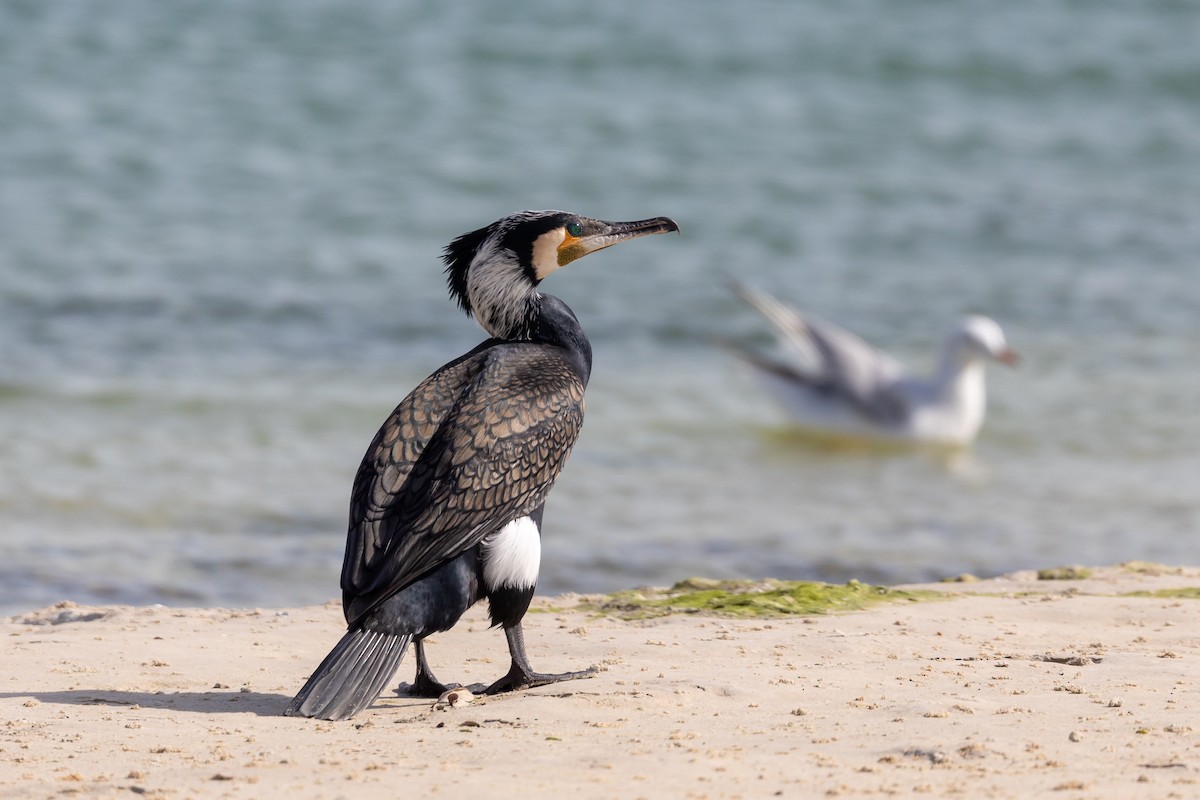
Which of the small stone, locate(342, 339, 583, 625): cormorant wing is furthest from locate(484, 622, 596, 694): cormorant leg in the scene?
locate(342, 339, 583, 625): cormorant wing

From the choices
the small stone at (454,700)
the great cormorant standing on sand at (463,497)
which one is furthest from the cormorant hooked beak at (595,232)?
the small stone at (454,700)

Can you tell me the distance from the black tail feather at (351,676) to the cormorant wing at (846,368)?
6357mm

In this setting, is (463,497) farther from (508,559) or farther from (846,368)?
(846,368)

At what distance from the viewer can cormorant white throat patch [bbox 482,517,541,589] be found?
15.0 ft

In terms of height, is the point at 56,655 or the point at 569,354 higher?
the point at 569,354

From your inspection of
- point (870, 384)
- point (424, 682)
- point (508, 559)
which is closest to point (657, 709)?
point (508, 559)

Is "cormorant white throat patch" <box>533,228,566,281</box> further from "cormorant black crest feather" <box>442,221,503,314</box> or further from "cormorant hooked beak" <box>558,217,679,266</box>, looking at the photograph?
"cormorant black crest feather" <box>442,221,503,314</box>

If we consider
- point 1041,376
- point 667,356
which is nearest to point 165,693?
point 667,356

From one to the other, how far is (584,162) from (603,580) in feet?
27.6

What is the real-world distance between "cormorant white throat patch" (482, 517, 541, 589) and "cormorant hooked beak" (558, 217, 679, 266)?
971mm

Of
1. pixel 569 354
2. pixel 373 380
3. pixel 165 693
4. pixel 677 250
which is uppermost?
pixel 677 250

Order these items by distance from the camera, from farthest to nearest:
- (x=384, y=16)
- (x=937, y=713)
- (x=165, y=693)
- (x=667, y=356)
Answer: (x=384, y=16), (x=667, y=356), (x=165, y=693), (x=937, y=713)

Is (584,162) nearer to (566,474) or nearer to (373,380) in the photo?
(373,380)

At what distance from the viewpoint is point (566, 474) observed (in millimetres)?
8609
